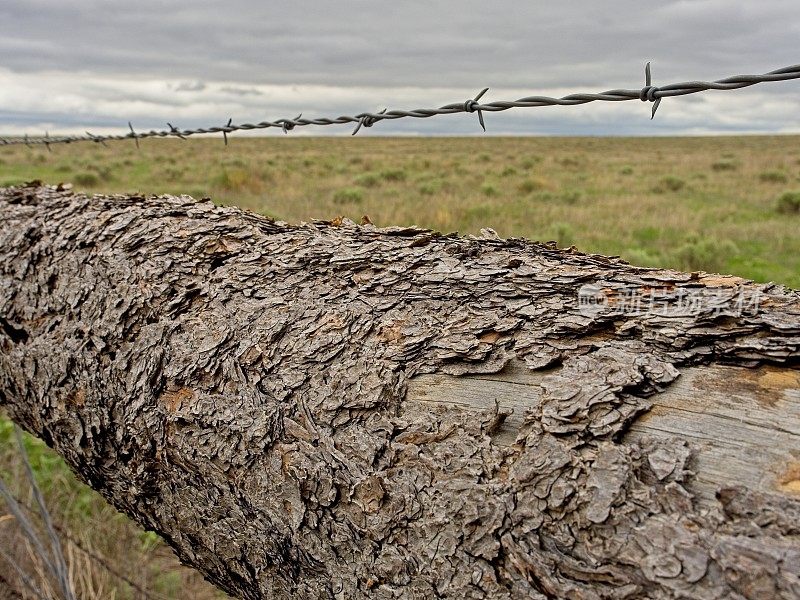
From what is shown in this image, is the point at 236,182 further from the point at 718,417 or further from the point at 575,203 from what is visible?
the point at 718,417

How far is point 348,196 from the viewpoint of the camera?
12859mm

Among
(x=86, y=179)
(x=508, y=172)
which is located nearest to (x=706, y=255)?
(x=508, y=172)

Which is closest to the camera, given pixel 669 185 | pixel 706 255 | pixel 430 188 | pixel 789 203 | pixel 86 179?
pixel 706 255

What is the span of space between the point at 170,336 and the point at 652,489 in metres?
1.04

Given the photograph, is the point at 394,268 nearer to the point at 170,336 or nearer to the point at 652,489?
the point at 170,336

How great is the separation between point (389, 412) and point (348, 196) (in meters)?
12.0

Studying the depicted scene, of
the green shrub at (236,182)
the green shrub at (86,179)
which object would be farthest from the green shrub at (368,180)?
the green shrub at (86,179)

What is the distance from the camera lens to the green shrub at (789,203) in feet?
38.3

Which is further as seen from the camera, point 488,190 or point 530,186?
point 530,186

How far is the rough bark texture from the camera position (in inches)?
34.9

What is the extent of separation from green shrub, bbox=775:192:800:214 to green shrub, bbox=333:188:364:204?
7963 mm

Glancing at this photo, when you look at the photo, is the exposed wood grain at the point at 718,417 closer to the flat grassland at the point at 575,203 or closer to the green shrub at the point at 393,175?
the flat grassland at the point at 575,203

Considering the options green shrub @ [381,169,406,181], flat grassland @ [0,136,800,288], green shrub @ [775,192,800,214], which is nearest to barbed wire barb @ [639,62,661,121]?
flat grassland @ [0,136,800,288]

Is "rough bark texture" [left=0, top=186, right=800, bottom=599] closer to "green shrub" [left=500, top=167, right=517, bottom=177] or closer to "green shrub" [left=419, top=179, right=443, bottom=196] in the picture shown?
"green shrub" [left=419, top=179, right=443, bottom=196]
